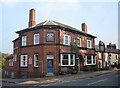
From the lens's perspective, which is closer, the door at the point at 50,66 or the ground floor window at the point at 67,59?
the door at the point at 50,66

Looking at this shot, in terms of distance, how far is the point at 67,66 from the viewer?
22.3 meters

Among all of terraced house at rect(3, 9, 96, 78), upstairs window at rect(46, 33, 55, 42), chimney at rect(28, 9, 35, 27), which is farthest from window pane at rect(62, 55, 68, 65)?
chimney at rect(28, 9, 35, 27)

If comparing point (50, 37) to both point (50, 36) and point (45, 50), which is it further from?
point (45, 50)

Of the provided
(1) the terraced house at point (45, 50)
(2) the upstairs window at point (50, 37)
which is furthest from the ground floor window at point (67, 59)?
(2) the upstairs window at point (50, 37)

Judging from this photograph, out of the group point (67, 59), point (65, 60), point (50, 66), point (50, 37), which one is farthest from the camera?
point (67, 59)

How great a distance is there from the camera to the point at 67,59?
22.6 metres

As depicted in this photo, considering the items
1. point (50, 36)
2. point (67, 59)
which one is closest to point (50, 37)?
point (50, 36)

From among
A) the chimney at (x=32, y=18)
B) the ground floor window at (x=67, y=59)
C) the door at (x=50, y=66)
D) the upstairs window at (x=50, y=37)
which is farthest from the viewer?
the chimney at (x=32, y=18)

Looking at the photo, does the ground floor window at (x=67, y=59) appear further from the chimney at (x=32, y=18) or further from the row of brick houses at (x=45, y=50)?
the chimney at (x=32, y=18)

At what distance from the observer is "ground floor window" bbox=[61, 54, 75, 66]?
72.9 feet

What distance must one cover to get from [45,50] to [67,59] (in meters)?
3.99

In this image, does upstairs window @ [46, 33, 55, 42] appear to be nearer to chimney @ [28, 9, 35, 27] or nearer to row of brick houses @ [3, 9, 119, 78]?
row of brick houses @ [3, 9, 119, 78]

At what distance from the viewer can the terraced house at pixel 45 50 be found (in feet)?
69.6

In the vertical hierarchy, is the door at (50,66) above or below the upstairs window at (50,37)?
below
